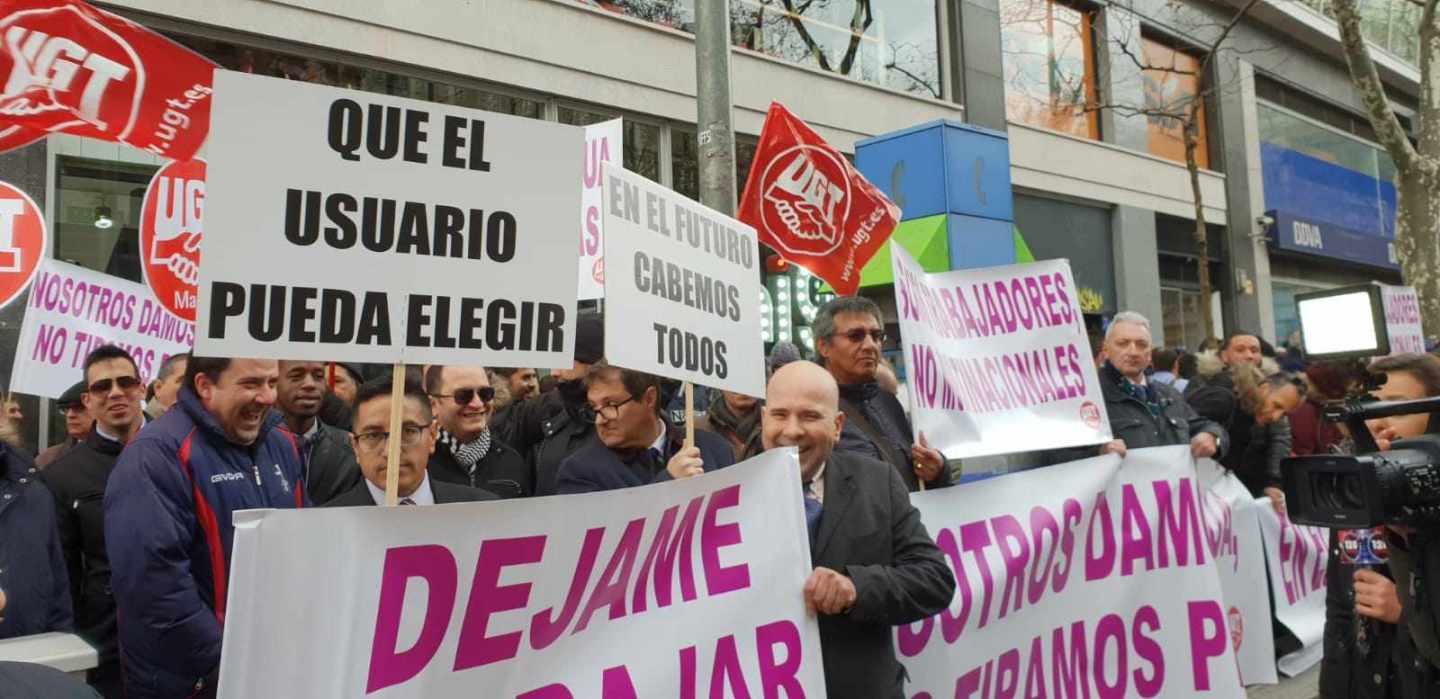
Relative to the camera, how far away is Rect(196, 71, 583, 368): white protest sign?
2168 millimetres

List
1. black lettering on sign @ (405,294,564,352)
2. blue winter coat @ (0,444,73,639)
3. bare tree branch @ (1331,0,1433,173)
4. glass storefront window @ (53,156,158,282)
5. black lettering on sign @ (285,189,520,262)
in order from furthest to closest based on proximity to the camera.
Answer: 1. bare tree branch @ (1331,0,1433,173)
2. glass storefront window @ (53,156,158,282)
3. blue winter coat @ (0,444,73,639)
4. black lettering on sign @ (405,294,564,352)
5. black lettering on sign @ (285,189,520,262)

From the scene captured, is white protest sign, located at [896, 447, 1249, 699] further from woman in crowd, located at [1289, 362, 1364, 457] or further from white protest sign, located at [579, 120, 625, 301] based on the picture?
white protest sign, located at [579, 120, 625, 301]

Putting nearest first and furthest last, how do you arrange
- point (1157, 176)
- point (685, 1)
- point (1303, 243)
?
point (685, 1) < point (1157, 176) < point (1303, 243)

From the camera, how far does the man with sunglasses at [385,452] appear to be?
3.25 metres

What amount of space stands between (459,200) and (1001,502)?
2.42m

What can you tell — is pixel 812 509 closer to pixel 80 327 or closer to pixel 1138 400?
pixel 1138 400

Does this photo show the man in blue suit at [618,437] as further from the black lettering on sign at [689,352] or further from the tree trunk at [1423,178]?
the tree trunk at [1423,178]

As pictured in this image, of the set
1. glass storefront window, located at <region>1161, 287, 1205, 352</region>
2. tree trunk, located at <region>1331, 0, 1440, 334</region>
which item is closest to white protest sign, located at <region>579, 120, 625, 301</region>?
tree trunk, located at <region>1331, 0, 1440, 334</region>

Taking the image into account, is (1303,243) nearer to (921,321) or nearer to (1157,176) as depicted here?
(1157,176)

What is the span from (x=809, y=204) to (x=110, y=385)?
132 inches

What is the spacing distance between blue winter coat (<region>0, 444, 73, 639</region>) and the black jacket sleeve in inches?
98.7

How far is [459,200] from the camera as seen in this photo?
2457 millimetres

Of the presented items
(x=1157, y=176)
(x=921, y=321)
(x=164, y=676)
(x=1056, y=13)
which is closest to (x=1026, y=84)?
(x=1056, y=13)

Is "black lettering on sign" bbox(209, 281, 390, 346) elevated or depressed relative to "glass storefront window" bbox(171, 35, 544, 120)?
depressed
